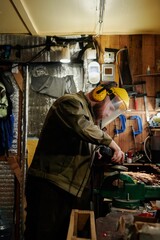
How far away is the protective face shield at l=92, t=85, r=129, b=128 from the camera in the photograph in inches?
92.2

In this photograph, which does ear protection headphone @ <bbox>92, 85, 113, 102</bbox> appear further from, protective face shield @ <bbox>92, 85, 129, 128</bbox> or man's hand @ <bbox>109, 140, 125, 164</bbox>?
man's hand @ <bbox>109, 140, 125, 164</bbox>

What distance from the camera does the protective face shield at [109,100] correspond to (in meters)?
2.34

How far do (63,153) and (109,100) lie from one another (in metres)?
0.68

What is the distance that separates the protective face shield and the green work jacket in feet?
0.94

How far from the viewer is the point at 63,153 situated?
6.99 feet

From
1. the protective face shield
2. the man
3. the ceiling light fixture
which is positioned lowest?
the man

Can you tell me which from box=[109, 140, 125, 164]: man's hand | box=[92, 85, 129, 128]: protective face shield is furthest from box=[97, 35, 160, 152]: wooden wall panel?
box=[109, 140, 125, 164]: man's hand

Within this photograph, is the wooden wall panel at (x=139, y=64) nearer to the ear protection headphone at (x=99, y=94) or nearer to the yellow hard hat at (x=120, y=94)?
Result: the yellow hard hat at (x=120, y=94)

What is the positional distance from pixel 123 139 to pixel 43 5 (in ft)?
7.09

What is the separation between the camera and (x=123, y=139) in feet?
12.9

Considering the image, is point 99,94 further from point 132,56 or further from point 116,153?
point 132,56

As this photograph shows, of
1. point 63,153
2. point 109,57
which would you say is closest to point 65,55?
point 109,57

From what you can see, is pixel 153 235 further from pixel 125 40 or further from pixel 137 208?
pixel 125 40

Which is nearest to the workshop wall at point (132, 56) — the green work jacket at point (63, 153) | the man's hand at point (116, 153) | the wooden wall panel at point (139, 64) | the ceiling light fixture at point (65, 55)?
the wooden wall panel at point (139, 64)
